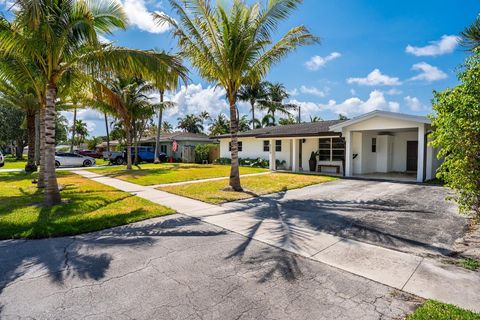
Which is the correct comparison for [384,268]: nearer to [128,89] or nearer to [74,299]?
[74,299]

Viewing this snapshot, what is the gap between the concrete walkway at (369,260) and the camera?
11.8ft

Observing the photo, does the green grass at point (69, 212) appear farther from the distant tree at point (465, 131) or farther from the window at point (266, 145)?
the window at point (266, 145)

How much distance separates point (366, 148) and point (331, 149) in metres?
2.21

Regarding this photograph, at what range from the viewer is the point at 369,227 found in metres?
6.36

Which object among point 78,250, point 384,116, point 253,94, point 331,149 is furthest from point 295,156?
point 253,94

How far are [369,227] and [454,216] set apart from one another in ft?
9.40

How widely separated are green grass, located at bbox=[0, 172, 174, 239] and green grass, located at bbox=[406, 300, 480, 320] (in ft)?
19.8

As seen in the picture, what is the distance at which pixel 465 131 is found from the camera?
4.39 m

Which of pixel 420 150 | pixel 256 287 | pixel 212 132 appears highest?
pixel 212 132

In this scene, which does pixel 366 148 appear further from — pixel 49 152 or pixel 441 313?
pixel 49 152

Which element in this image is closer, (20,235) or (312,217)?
(20,235)

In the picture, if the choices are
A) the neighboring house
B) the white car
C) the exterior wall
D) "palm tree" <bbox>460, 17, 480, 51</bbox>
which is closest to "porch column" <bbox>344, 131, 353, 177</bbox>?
the exterior wall

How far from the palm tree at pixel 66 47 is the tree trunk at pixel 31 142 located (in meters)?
12.8

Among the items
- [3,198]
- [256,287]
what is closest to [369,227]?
[256,287]
